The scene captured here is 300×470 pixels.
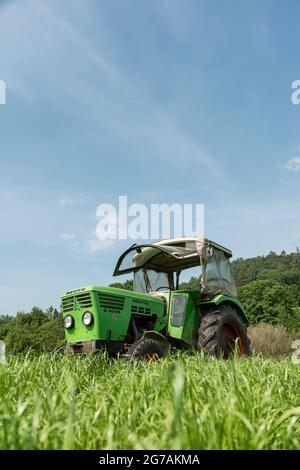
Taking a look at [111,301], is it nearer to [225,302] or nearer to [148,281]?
[148,281]

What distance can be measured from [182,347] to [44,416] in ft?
18.8

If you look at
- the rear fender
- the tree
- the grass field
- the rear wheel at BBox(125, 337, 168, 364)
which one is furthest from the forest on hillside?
the grass field

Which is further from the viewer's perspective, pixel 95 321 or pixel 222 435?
pixel 95 321

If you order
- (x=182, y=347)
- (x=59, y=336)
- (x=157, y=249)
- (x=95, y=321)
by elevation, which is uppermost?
(x=157, y=249)

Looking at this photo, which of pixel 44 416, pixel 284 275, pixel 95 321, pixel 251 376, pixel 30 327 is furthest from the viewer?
pixel 284 275

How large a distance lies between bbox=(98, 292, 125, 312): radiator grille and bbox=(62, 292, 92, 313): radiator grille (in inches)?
6.9

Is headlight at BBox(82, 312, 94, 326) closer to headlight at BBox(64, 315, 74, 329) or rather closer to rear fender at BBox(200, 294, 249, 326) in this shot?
headlight at BBox(64, 315, 74, 329)

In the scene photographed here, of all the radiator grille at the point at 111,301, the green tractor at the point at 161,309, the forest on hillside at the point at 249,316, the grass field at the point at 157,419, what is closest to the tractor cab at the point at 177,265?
the green tractor at the point at 161,309

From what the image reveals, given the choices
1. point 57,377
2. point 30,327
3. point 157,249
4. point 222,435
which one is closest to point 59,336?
point 30,327

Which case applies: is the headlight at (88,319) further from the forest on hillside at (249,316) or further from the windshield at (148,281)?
the forest on hillside at (249,316)

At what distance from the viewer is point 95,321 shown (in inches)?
279

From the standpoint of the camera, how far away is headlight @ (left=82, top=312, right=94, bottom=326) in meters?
7.08
